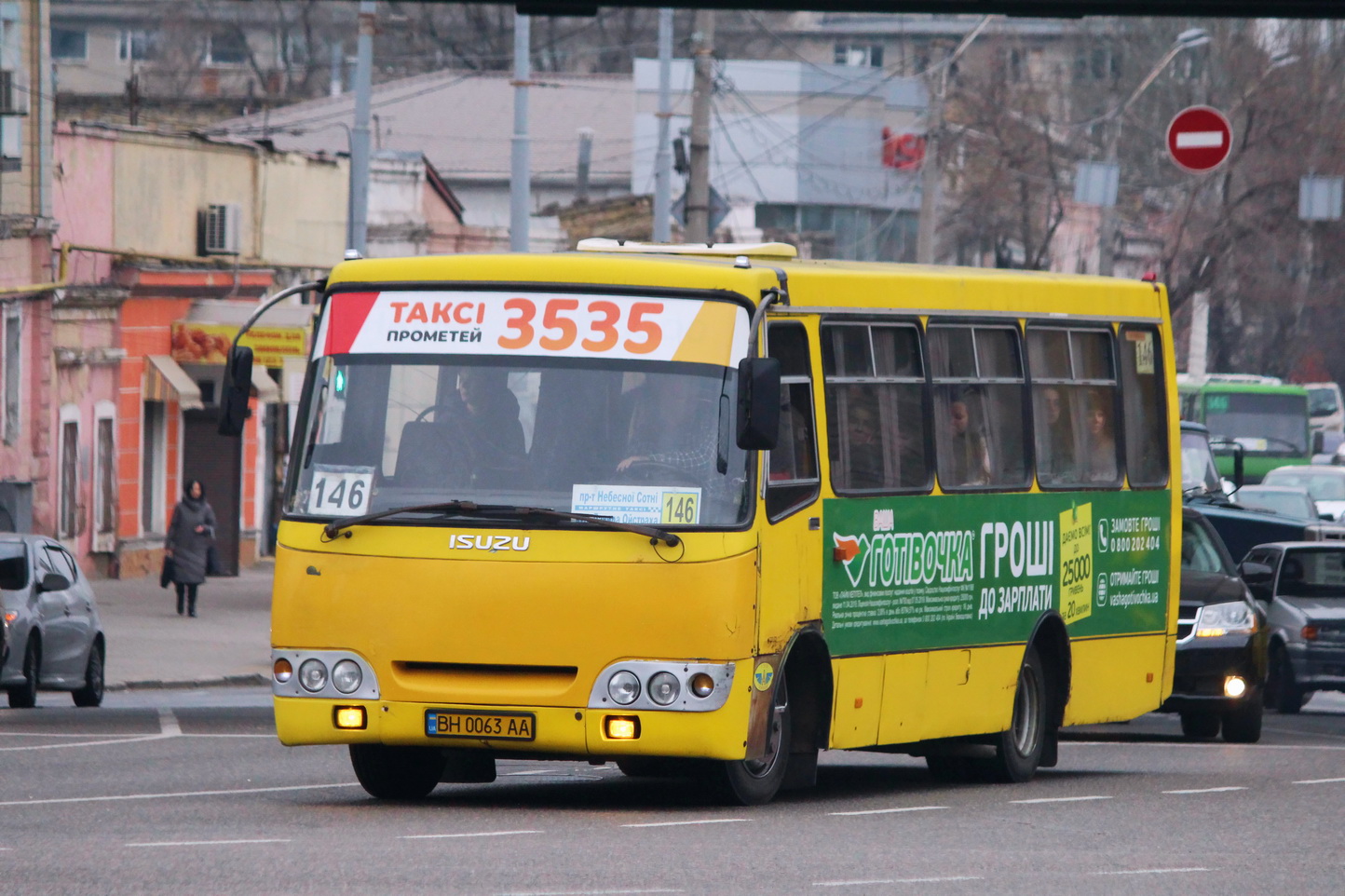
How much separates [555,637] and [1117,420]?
5.62 metres

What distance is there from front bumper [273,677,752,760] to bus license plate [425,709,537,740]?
0.06 feet

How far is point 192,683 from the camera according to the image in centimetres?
2473

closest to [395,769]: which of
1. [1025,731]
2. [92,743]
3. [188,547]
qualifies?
[1025,731]

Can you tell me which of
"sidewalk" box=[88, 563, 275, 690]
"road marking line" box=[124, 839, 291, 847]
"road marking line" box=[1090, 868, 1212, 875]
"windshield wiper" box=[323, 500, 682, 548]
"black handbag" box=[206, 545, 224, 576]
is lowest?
"sidewalk" box=[88, 563, 275, 690]

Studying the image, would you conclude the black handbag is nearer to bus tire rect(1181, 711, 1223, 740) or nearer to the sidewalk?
the sidewalk

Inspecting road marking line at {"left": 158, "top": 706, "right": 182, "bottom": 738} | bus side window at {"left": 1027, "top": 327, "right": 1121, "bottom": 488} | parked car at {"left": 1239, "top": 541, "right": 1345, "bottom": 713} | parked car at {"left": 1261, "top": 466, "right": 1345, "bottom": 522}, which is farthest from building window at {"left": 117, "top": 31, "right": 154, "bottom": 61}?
bus side window at {"left": 1027, "top": 327, "right": 1121, "bottom": 488}

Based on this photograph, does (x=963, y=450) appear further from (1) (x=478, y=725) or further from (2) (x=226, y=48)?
(2) (x=226, y=48)

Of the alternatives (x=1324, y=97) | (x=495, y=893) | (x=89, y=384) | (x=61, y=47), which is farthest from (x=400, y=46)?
(x=495, y=893)

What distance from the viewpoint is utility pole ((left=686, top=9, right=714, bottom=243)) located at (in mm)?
35531

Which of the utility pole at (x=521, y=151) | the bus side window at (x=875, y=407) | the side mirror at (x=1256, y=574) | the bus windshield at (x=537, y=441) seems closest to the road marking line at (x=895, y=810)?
the bus side window at (x=875, y=407)

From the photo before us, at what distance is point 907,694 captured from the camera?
13445mm

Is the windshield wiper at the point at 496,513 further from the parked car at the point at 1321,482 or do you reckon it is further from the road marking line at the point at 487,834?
the parked car at the point at 1321,482

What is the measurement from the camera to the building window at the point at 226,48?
9681 cm

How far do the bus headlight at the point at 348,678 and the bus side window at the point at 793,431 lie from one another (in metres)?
1.94
